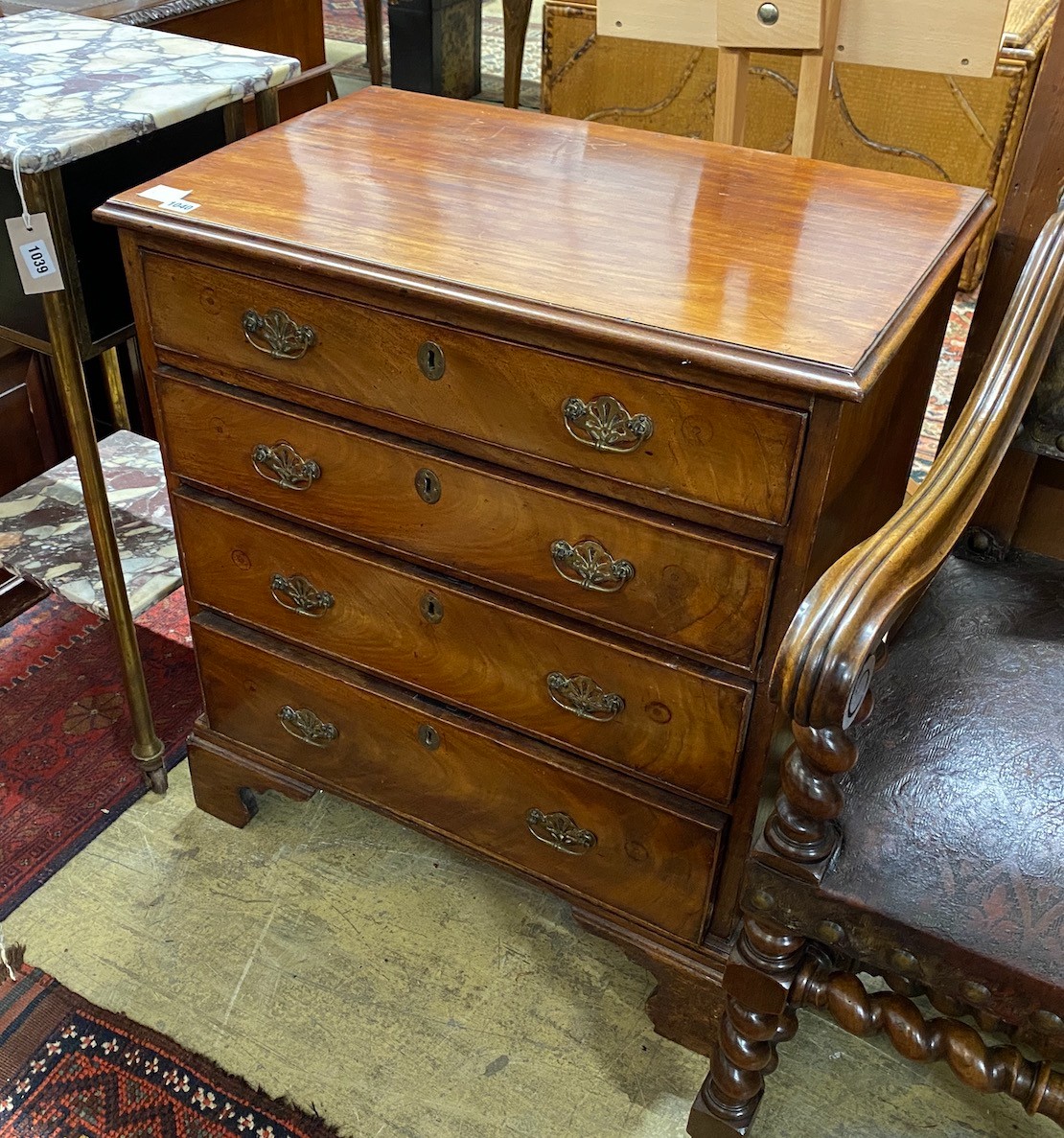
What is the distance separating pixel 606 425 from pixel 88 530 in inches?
43.8

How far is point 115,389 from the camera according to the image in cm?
202

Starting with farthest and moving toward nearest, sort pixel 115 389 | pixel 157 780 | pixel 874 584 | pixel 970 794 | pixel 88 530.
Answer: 1. pixel 115 389
2. pixel 88 530
3. pixel 157 780
4. pixel 970 794
5. pixel 874 584

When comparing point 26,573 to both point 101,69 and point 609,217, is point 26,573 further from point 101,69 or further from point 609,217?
point 609,217

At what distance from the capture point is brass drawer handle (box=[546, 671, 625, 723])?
1221mm

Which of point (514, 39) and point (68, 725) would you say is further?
point (514, 39)

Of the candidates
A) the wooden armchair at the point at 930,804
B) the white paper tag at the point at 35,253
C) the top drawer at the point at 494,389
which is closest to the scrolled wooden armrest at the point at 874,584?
the wooden armchair at the point at 930,804

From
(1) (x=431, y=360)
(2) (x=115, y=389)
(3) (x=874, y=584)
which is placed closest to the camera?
(3) (x=874, y=584)

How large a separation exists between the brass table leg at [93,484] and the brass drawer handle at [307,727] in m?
0.26

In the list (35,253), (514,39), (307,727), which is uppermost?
(35,253)

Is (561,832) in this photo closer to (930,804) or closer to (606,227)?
(930,804)

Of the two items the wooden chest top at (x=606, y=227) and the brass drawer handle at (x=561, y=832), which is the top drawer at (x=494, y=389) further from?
the brass drawer handle at (x=561, y=832)

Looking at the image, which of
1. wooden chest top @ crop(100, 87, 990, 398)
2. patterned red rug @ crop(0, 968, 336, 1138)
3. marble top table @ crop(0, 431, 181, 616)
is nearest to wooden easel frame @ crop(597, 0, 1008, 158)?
wooden chest top @ crop(100, 87, 990, 398)

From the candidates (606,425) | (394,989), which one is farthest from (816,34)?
(394,989)

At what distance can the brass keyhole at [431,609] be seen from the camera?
1283 millimetres
